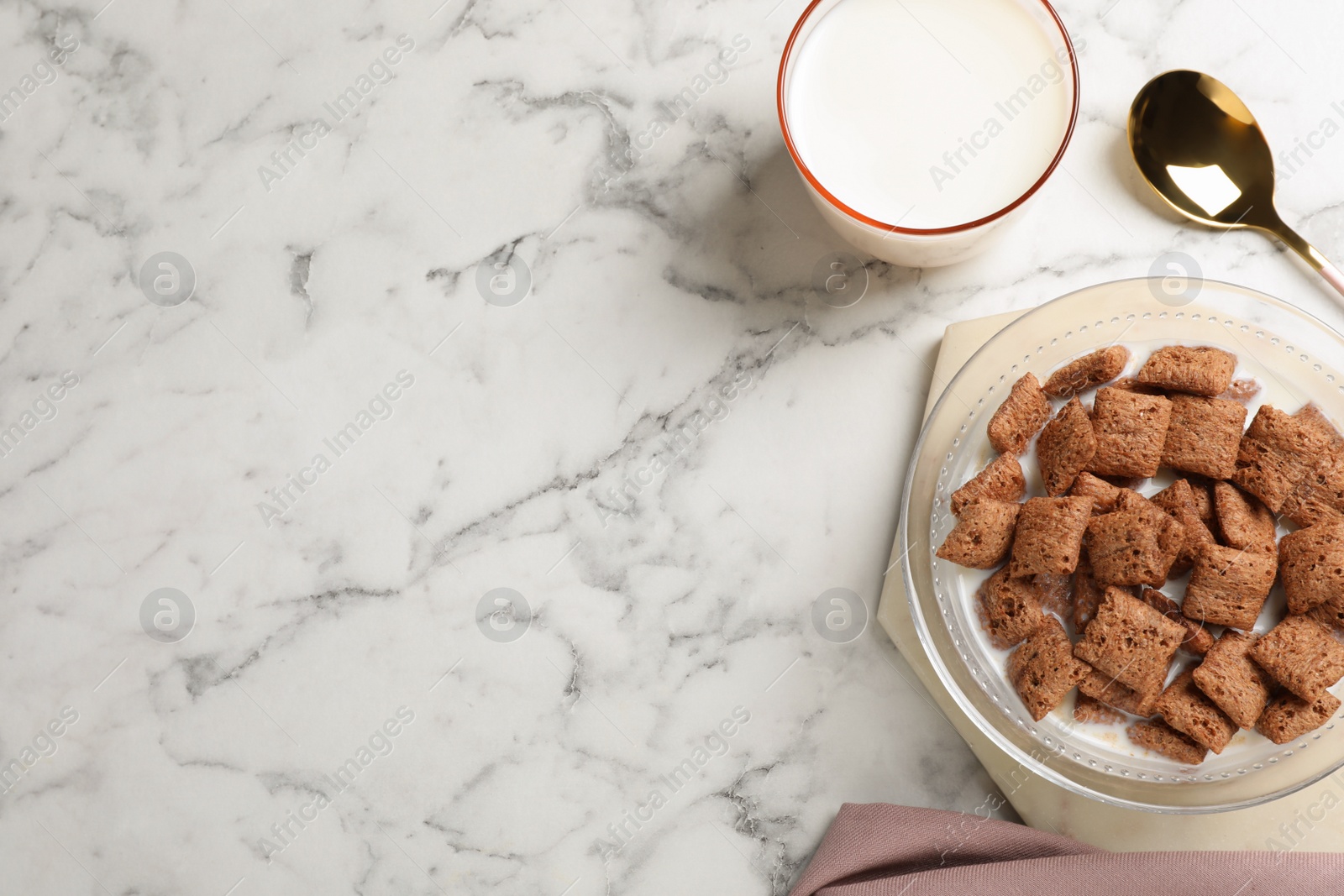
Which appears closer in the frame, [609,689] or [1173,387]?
[1173,387]

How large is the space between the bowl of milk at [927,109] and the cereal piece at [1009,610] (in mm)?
335

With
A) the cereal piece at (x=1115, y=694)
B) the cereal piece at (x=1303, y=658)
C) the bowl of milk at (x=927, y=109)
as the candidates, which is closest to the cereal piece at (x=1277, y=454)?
the cereal piece at (x=1303, y=658)

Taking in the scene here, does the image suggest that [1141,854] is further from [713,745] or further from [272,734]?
[272,734]

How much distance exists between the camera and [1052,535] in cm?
86

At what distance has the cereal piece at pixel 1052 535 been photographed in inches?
33.5

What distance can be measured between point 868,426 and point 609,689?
1.33 feet

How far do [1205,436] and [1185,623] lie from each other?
18 cm

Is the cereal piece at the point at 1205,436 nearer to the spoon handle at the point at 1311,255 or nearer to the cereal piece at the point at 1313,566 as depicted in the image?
the cereal piece at the point at 1313,566

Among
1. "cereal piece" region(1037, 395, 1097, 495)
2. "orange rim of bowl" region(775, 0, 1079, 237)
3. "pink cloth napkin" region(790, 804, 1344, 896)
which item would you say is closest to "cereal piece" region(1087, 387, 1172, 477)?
"cereal piece" region(1037, 395, 1097, 495)

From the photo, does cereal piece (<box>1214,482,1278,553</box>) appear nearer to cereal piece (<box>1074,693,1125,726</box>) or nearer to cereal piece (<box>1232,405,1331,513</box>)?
cereal piece (<box>1232,405,1331,513</box>)

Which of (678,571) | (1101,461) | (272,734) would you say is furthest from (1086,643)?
(272,734)

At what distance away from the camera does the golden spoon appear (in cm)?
98

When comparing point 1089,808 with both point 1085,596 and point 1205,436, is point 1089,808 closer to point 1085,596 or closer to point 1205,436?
point 1085,596

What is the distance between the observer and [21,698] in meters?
1.09
